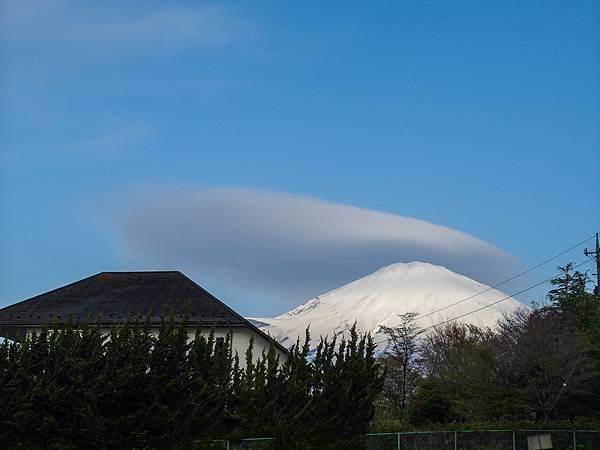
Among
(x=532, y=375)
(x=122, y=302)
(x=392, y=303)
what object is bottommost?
(x=532, y=375)

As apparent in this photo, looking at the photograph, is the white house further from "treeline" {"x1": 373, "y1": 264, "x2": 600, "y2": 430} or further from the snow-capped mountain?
the snow-capped mountain

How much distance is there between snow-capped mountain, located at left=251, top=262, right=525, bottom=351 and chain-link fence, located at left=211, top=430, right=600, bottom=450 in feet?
210

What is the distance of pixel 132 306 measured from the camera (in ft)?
138

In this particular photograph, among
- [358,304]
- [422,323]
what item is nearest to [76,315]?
[422,323]

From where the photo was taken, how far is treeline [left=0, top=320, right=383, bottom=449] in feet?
77.9

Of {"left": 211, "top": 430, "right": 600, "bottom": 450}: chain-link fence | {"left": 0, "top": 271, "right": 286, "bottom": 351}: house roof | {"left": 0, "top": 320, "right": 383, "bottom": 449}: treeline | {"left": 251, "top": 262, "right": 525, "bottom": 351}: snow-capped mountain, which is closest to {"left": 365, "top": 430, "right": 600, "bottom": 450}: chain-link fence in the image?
{"left": 211, "top": 430, "right": 600, "bottom": 450}: chain-link fence

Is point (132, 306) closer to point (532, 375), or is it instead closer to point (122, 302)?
point (122, 302)

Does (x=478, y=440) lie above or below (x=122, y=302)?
below

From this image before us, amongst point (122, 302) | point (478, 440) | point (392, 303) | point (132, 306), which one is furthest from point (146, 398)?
point (392, 303)

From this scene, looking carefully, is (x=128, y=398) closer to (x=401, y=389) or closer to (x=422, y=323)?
(x=401, y=389)

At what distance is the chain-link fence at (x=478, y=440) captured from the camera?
2748 centimetres

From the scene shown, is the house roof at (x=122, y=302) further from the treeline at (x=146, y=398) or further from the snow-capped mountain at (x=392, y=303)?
the snow-capped mountain at (x=392, y=303)

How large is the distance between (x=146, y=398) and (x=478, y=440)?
10.7 metres

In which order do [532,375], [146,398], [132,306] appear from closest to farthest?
[146,398] → [532,375] → [132,306]
